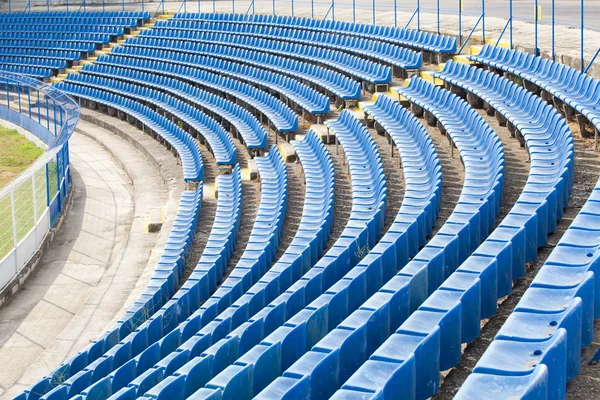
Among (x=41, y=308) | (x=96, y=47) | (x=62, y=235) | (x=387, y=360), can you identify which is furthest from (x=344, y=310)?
(x=96, y=47)

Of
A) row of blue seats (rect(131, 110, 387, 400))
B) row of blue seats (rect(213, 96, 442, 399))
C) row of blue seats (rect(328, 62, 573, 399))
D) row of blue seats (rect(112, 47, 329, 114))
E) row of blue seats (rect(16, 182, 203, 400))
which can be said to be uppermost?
row of blue seats (rect(328, 62, 573, 399))

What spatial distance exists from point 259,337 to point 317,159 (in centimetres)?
669

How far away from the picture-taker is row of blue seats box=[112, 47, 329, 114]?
16500 mm

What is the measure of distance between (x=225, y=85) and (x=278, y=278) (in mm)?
12441

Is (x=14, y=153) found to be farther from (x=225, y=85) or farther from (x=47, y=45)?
(x=47, y=45)

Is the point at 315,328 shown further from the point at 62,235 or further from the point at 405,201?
the point at 62,235

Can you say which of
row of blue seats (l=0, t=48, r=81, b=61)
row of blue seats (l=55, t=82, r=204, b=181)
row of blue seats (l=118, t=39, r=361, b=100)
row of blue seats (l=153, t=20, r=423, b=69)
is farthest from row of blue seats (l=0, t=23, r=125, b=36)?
A: row of blue seats (l=55, t=82, r=204, b=181)

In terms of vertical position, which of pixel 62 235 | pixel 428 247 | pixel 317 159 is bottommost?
pixel 62 235

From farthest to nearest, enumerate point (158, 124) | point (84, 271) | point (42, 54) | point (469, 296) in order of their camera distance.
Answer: point (42, 54) → point (158, 124) → point (84, 271) → point (469, 296)

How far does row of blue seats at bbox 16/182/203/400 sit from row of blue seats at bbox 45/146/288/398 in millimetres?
304

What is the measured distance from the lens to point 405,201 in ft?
30.9

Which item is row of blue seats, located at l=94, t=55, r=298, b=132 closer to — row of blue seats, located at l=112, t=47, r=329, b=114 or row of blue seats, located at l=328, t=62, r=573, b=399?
row of blue seats, located at l=112, t=47, r=329, b=114

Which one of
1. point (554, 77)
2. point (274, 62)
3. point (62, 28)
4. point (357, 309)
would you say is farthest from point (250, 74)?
point (357, 309)

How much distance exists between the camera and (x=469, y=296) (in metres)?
5.42
